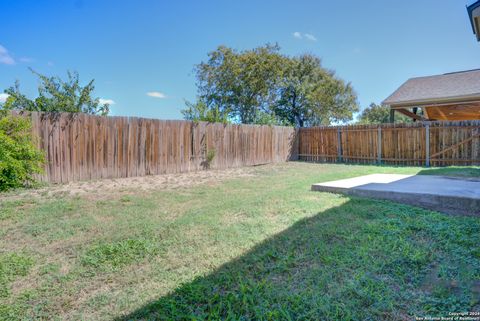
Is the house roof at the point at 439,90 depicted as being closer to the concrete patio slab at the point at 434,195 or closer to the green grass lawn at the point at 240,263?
the concrete patio slab at the point at 434,195

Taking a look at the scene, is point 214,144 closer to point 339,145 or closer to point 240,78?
point 339,145

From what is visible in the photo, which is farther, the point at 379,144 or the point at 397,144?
the point at 379,144

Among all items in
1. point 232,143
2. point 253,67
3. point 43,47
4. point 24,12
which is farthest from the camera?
point 253,67

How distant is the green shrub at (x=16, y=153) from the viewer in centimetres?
468

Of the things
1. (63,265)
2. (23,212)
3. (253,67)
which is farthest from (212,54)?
(63,265)

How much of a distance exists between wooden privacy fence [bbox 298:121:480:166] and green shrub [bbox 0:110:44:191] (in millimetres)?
10538

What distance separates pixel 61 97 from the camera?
675 cm

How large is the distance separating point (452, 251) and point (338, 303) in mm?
1371

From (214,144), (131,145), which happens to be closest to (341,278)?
(131,145)

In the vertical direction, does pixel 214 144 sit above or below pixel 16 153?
above

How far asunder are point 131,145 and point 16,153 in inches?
98.2

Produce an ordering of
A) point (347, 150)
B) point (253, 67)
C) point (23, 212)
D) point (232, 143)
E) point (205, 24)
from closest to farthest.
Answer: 1. point (23, 212)
2. point (232, 143)
3. point (347, 150)
4. point (205, 24)
5. point (253, 67)

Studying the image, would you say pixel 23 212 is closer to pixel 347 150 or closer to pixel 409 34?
pixel 347 150

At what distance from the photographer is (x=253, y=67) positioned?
715 inches
